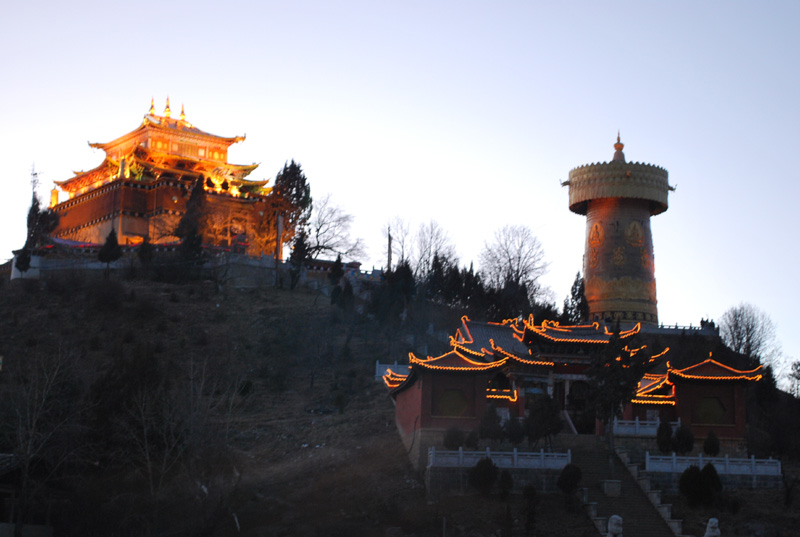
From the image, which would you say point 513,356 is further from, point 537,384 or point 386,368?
point 386,368

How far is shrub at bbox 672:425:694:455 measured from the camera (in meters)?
35.7

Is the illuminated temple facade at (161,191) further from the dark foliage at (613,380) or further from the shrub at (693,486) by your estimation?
the shrub at (693,486)

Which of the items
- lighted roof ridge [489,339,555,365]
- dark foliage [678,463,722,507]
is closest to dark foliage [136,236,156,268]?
lighted roof ridge [489,339,555,365]

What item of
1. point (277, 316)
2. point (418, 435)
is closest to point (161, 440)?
point (418, 435)

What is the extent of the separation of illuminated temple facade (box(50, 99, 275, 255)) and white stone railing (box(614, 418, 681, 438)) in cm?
3445

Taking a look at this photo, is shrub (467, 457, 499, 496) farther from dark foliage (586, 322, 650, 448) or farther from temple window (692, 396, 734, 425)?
temple window (692, 396, 734, 425)

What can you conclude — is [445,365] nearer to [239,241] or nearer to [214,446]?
[214,446]

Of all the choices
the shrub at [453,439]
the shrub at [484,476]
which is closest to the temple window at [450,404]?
the shrub at [453,439]

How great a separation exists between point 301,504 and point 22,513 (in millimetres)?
8579

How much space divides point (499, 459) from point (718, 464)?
722cm

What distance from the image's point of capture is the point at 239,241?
66.2 meters

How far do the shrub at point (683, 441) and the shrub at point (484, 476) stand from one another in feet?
22.9

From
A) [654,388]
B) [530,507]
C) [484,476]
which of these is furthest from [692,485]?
[654,388]

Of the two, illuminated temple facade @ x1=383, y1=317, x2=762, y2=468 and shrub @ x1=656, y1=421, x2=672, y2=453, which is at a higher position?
illuminated temple facade @ x1=383, y1=317, x2=762, y2=468
